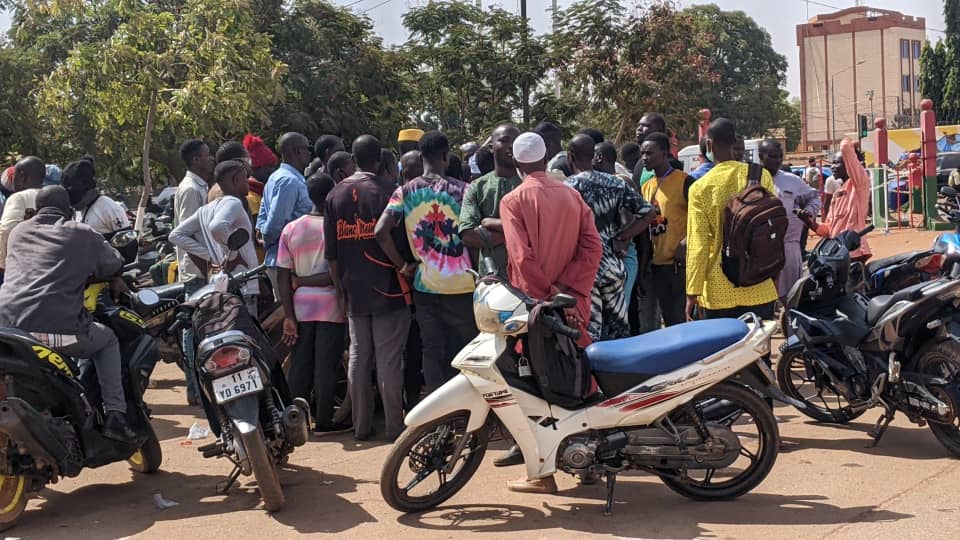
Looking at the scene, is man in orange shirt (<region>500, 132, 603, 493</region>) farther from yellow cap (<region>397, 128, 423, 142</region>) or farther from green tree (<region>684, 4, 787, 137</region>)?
green tree (<region>684, 4, 787, 137</region>)

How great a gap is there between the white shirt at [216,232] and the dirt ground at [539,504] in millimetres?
1362

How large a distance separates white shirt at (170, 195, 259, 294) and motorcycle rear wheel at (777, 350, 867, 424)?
3.45 metres

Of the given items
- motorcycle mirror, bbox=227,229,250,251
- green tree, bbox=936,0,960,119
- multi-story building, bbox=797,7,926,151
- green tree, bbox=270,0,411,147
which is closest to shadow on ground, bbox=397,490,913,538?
motorcycle mirror, bbox=227,229,250,251

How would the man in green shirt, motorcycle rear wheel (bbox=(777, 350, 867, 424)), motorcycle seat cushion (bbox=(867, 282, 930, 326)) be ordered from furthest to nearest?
1. motorcycle rear wheel (bbox=(777, 350, 867, 424))
2. the man in green shirt
3. motorcycle seat cushion (bbox=(867, 282, 930, 326))

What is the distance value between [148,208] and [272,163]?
5.05 meters

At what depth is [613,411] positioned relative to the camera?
524 cm

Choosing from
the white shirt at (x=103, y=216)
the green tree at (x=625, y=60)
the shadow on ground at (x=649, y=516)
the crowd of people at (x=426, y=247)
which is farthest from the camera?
the green tree at (x=625, y=60)

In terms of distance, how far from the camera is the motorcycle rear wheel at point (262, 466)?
5.27m

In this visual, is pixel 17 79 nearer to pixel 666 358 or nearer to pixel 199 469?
pixel 199 469

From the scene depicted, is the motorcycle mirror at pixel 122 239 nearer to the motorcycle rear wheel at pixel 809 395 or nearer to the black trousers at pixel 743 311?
the black trousers at pixel 743 311

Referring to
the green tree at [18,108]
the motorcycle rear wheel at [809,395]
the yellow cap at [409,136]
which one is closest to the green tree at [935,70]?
the green tree at [18,108]

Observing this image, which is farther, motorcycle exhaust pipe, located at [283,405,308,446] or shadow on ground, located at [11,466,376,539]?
motorcycle exhaust pipe, located at [283,405,308,446]

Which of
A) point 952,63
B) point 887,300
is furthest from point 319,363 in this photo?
point 952,63

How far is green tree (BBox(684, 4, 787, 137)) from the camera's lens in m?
51.3
